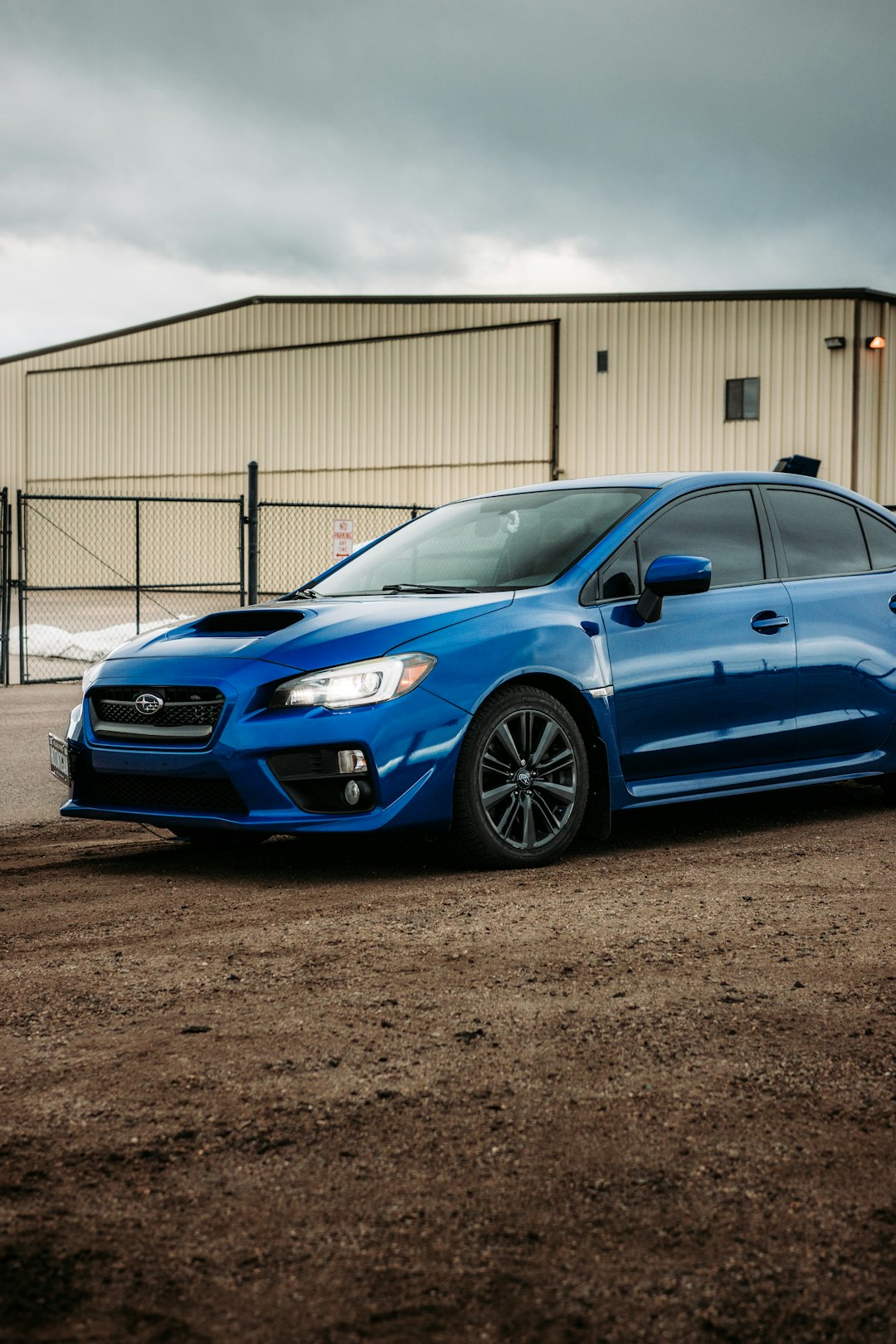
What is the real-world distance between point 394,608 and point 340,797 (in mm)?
854

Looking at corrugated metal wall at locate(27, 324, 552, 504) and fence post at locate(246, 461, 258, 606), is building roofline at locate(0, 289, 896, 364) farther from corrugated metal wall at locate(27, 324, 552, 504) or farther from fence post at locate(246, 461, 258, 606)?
fence post at locate(246, 461, 258, 606)

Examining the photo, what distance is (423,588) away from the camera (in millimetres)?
6539

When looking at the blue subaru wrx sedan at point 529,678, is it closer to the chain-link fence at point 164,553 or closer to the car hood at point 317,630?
the car hood at point 317,630

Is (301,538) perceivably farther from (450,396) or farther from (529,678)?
(529,678)

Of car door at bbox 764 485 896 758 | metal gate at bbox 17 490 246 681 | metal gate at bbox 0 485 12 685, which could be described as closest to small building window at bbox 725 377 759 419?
metal gate at bbox 17 490 246 681

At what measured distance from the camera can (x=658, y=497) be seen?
6.58 meters

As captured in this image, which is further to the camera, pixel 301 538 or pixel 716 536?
pixel 301 538

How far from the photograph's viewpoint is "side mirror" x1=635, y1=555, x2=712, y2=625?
6.10 m

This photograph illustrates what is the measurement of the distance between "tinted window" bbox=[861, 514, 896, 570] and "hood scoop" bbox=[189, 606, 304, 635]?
297 centimetres

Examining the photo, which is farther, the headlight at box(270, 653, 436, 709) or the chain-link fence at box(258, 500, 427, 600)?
the chain-link fence at box(258, 500, 427, 600)

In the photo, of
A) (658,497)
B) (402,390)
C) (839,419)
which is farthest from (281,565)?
(658,497)

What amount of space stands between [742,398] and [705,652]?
861 inches

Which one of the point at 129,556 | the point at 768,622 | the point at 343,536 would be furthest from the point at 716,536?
the point at 129,556

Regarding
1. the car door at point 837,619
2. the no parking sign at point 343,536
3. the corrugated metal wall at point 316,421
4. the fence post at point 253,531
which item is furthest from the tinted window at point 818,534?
the corrugated metal wall at point 316,421
